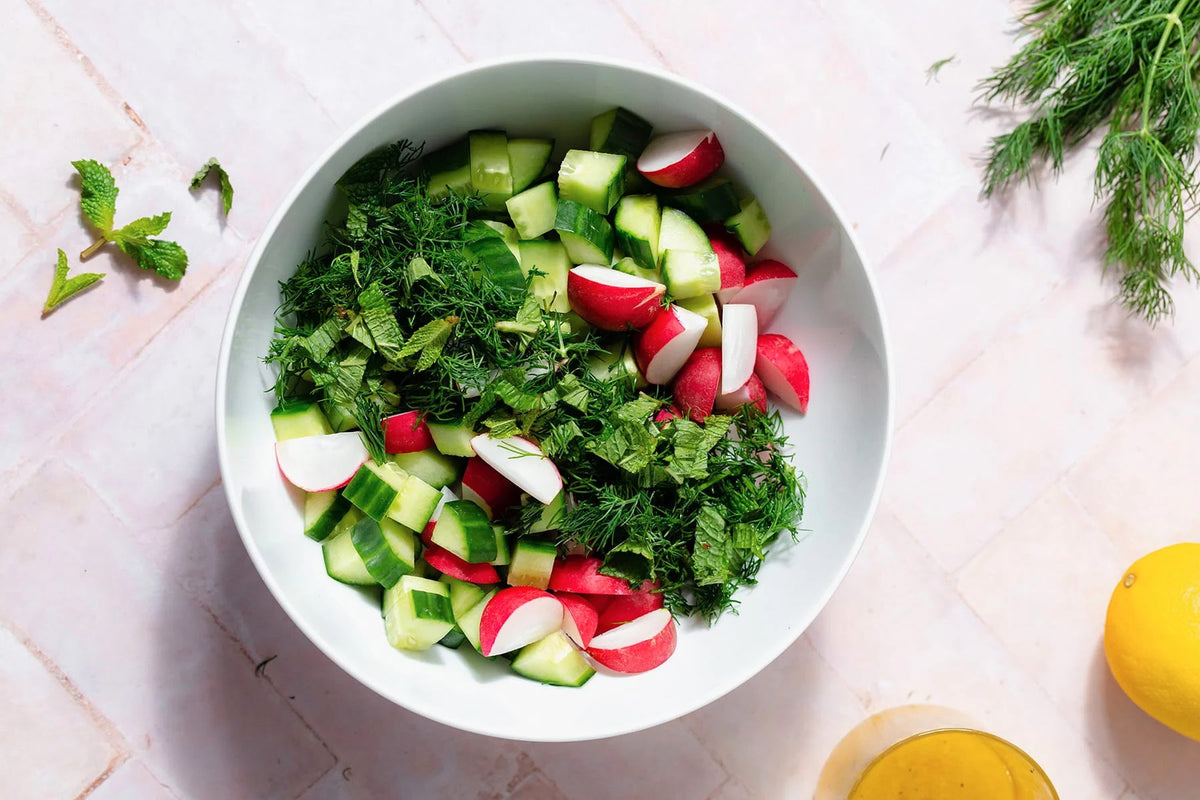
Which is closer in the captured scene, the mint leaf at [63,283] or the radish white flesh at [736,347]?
the radish white flesh at [736,347]

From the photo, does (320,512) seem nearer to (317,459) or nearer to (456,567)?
(317,459)

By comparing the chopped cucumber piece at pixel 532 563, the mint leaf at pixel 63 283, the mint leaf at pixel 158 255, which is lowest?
the chopped cucumber piece at pixel 532 563

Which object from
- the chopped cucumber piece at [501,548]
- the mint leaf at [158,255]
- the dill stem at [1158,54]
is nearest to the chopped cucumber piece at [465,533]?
the chopped cucumber piece at [501,548]

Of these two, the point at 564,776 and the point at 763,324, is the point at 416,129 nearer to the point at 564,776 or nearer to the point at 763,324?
the point at 763,324

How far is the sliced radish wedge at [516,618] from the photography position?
1.25 meters

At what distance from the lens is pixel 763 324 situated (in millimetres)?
1415

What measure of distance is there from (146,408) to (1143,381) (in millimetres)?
1808

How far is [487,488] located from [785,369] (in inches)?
18.7

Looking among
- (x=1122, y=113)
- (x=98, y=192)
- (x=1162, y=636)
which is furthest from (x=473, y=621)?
(x=1122, y=113)

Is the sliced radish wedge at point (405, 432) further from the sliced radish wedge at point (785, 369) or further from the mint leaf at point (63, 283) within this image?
the mint leaf at point (63, 283)

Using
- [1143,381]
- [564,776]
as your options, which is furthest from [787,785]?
[1143,381]

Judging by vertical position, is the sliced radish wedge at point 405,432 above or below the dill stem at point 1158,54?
above

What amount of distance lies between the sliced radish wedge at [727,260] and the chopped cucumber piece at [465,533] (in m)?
0.49

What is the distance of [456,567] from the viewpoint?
51.2 inches
